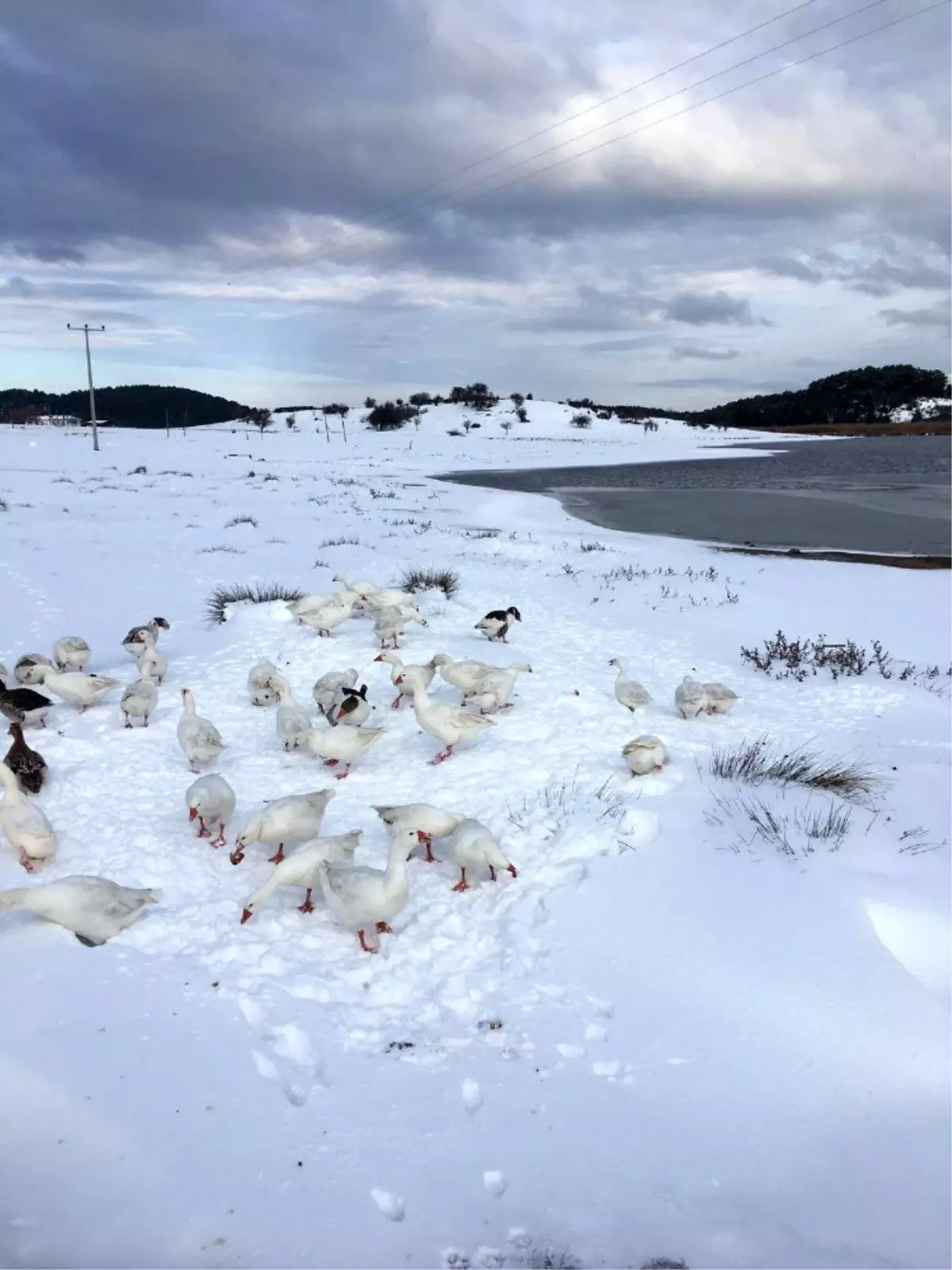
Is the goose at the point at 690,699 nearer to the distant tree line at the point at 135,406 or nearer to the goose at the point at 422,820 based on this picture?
the goose at the point at 422,820

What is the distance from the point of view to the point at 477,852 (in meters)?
5.20

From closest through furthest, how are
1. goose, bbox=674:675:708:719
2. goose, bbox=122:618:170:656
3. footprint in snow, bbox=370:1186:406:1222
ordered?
footprint in snow, bbox=370:1186:406:1222
goose, bbox=674:675:708:719
goose, bbox=122:618:170:656

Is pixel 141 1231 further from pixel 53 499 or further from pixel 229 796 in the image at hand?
pixel 53 499

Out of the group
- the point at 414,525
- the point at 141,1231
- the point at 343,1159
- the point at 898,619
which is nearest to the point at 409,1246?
the point at 343,1159

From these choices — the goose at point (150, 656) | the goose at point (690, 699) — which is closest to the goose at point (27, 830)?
the goose at point (150, 656)

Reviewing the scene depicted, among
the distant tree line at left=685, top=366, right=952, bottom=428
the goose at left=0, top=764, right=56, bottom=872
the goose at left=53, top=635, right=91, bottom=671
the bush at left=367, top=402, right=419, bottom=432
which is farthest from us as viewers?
the distant tree line at left=685, top=366, right=952, bottom=428

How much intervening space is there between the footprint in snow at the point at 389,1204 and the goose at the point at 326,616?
25.2 feet

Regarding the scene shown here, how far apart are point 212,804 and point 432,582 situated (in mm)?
8942

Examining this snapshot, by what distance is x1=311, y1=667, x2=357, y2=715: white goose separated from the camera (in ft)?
26.5

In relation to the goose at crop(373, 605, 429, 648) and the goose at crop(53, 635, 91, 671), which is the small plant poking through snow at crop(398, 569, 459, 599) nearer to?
the goose at crop(373, 605, 429, 648)

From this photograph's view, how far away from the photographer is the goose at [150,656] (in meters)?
8.71

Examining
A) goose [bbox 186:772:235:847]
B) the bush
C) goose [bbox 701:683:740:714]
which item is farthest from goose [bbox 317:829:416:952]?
the bush

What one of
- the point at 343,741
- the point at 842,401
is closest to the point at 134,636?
the point at 343,741

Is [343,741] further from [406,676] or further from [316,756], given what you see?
[406,676]
